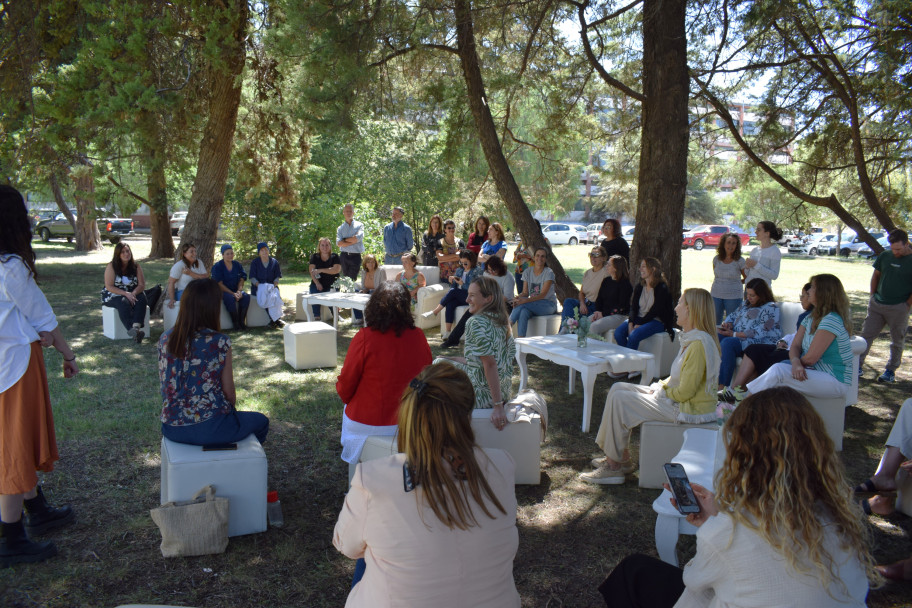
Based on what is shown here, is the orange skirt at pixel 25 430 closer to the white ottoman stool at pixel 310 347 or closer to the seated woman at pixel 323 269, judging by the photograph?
the white ottoman stool at pixel 310 347

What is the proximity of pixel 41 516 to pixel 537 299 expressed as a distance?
5472 millimetres

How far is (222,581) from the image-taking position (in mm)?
3199

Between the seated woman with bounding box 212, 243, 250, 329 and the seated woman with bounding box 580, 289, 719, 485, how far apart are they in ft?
20.3

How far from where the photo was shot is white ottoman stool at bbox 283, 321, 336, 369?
7.23m

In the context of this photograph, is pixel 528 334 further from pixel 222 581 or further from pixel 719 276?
pixel 222 581

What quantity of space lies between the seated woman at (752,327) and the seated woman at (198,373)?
4.57m

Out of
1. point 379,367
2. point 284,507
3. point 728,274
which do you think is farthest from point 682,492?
point 728,274

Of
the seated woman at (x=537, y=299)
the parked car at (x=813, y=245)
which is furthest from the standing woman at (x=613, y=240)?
the parked car at (x=813, y=245)

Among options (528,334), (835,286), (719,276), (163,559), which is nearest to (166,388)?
(163,559)

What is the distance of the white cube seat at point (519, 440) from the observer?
4227mm

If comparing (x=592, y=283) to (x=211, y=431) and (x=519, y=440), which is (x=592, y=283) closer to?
(x=519, y=440)

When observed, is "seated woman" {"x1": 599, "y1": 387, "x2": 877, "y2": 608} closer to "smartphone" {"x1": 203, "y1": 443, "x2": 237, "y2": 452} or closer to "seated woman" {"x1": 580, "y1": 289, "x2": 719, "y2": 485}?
"seated woman" {"x1": 580, "y1": 289, "x2": 719, "y2": 485}

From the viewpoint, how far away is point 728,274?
8.17m

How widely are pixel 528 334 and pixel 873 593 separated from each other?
5144mm
